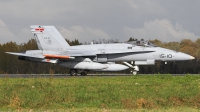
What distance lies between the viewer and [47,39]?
3441 cm

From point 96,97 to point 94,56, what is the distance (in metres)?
18.2

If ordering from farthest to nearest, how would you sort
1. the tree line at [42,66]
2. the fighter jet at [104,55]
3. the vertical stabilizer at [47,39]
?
the tree line at [42,66]
the vertical stabilizer at [47,39]
the fighter jet at [104,55]

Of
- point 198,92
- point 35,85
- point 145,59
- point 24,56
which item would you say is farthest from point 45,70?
point 198,92

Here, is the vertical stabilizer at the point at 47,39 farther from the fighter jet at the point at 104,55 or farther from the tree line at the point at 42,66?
the tree line at the point at 42,66

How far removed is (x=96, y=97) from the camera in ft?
48.8

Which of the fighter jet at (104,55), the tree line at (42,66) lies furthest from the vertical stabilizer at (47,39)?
the tree line at (42,66)

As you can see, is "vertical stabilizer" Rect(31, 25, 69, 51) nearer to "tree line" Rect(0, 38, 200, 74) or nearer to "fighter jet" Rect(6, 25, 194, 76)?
"fighter jet" Rect(6, 25, 194, 76)

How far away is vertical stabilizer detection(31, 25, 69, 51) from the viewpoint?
1353 inches

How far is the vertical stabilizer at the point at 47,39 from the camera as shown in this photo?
34375mm

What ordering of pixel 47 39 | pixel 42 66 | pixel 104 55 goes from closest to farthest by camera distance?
pixel 104 55 → pixel 47 39 → pixel 42 66

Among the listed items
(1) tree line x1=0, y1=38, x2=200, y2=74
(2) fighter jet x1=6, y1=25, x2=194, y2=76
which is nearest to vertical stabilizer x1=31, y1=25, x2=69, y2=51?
(2) fighter jet x1=6, y1=25, x2=194, y2=76

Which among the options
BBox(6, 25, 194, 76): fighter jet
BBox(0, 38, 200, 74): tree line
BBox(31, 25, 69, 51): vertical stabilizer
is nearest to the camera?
BBox(6, 25, 194, 76): fighter jet

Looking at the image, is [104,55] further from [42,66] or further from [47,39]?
[42,66]

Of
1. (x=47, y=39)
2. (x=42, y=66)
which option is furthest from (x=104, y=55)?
(x=42, y=66)
